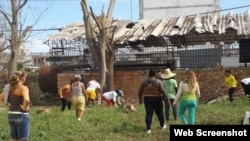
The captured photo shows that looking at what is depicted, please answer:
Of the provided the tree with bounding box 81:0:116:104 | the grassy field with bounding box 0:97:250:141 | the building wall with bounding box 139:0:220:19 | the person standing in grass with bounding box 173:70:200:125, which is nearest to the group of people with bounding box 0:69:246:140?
the person standing in grass with bounding box 173:70:200:125

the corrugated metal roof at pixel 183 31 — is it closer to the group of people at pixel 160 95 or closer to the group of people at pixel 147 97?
the group of people at pixel 147 97

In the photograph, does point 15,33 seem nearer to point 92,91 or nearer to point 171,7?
point 92,91

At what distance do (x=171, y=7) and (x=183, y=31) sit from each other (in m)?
16.4

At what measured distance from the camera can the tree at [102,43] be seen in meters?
22.3

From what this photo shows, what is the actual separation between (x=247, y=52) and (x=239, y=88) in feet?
6.33

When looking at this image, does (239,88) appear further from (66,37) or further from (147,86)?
(147,86)

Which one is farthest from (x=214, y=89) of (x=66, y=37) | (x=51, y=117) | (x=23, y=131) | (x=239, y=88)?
(x=23, y=131)

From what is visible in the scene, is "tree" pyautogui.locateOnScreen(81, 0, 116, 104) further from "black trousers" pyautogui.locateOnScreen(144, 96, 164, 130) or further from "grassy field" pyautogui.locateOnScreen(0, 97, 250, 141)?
"black trousers" pyautogui.locateOnScreen(144, 96, 164, 130)

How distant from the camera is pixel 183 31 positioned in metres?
23.3

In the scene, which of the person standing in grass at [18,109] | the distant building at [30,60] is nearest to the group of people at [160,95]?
the person standing in grass at [18,109]

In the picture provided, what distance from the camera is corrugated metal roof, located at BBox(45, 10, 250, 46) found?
75.0 ft

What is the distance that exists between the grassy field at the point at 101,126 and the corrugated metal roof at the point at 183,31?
7175 millimetres

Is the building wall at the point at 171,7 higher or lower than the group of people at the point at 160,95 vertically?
higher

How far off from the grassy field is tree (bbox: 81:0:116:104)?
20.6 feet
